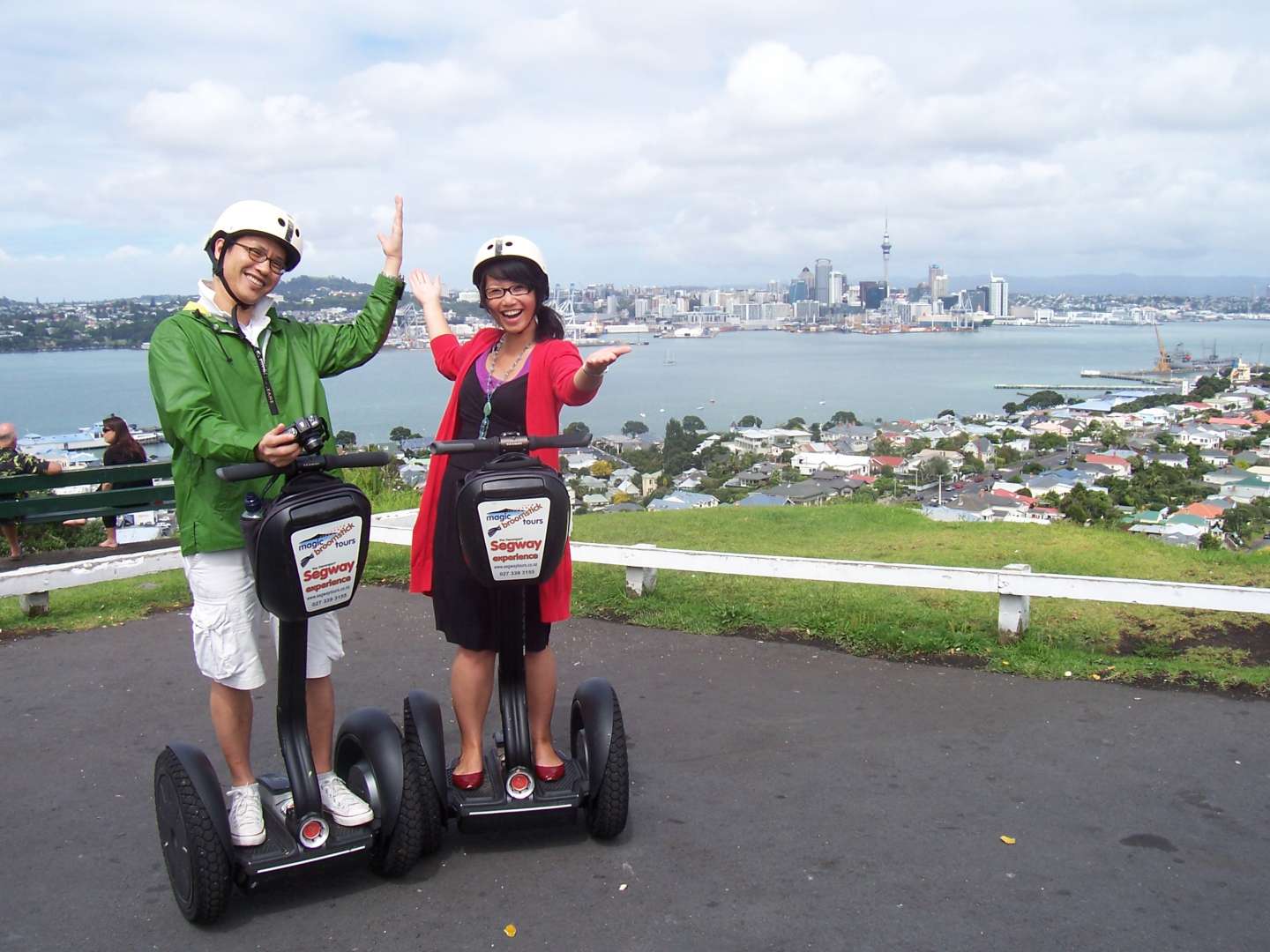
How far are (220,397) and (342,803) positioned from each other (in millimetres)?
1360

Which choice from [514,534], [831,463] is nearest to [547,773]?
[514,534]

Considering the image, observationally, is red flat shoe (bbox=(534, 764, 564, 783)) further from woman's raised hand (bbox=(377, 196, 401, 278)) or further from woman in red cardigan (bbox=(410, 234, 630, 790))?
woman's raised hand (bbox=(377, 196, 401, 278))

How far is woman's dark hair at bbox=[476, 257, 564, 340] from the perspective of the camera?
3.75m

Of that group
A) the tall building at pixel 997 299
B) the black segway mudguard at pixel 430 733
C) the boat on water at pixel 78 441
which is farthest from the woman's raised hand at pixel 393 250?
the tall building at pixel 997 299

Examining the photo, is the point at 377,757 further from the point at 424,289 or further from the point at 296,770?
the point at 424,289

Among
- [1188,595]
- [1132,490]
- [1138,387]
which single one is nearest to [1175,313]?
[1138,387]

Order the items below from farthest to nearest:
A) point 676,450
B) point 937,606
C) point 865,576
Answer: point 676,450 → point 937,606 → point 865,576

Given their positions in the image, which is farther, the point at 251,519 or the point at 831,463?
the point at 831,463

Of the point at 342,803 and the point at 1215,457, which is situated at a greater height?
the point at 342,803

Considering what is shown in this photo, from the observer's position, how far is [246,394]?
349cm

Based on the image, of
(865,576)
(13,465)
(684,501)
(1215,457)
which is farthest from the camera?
(1215,457)

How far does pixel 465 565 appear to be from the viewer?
12.1ft

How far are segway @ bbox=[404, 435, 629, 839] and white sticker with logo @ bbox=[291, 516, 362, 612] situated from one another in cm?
34

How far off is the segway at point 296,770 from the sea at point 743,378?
185 cm
